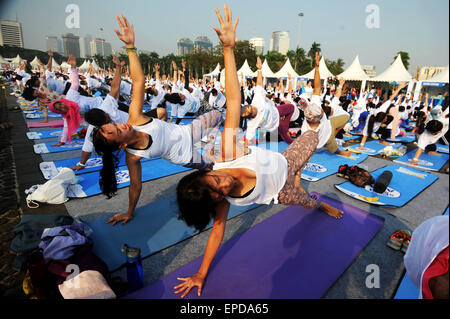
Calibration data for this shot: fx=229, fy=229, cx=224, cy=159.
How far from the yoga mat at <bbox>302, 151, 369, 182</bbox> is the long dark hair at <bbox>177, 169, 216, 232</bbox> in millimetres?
3674

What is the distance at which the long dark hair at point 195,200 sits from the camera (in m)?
1.42

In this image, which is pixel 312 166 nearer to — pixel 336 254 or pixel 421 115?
pixel 336 254

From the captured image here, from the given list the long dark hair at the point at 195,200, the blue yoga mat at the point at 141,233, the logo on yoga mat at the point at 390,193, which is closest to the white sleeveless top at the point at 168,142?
the blue yoga mat at the point at 141,233

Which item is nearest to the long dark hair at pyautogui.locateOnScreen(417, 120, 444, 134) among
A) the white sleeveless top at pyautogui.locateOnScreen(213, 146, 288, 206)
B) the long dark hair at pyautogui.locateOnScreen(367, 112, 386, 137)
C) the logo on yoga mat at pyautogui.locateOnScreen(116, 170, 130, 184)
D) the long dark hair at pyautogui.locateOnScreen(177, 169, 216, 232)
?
the long dark hair at pyautogui.locateOnScreen(367, 112, 386, 137)

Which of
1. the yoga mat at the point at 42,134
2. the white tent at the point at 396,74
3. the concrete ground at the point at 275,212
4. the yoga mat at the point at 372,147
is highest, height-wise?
the white tent at the point at 396,74

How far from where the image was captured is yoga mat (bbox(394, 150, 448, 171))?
226 inches

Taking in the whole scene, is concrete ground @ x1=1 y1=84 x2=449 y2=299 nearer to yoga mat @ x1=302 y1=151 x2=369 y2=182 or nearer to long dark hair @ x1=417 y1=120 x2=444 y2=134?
yoga mat @ x1=302 y1=151 x2=369 y2=182

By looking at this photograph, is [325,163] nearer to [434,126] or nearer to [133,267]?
[434,126]

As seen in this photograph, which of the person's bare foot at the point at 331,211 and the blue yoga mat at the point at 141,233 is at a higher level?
the person's bare foot at the point at 331,211

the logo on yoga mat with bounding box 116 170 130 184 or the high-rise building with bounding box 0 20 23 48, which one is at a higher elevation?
the high-rise building with bounding box 0 20 23 48

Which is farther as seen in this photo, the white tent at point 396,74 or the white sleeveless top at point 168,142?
the white tent at point 396,74

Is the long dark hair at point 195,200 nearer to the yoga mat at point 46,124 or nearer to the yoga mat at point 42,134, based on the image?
the yoga mat at point 42,134

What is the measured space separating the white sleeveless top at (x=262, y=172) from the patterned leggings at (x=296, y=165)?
0.15 metres
